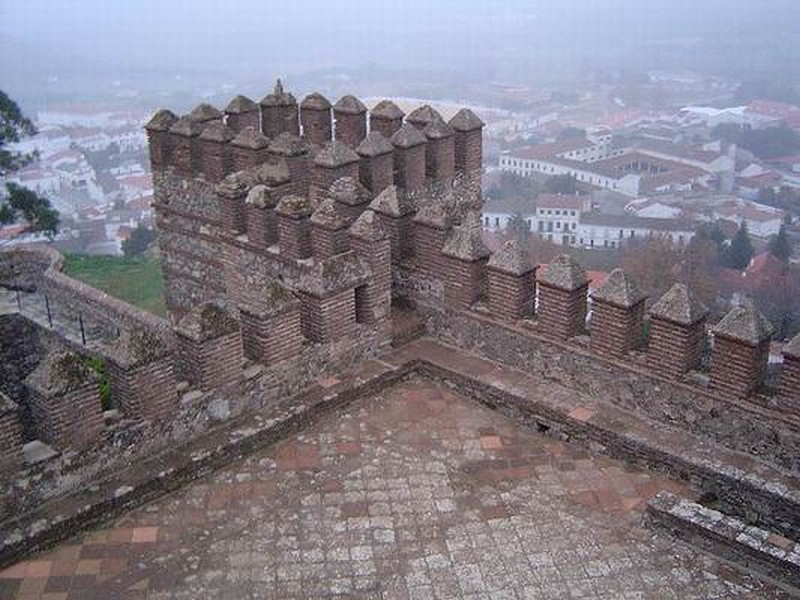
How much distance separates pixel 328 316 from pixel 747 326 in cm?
340

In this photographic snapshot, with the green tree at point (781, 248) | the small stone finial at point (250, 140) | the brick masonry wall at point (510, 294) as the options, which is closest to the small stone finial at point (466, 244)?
the brick masonry wall at point (510, 294)

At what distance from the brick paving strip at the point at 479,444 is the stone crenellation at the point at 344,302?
17 cm

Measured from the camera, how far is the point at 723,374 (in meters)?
6.63

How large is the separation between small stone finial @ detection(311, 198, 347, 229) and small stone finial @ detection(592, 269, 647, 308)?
98.0 inches

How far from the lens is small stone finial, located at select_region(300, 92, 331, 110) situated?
10867 mm

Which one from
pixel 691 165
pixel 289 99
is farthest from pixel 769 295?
pixel 691 165

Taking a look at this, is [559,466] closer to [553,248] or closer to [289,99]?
[289,99]

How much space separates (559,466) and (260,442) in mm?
2359

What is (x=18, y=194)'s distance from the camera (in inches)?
977

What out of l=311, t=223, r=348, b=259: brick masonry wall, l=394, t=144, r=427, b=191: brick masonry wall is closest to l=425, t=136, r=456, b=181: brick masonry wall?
l=394, t=144, r=427, b=191: brick masonry wall

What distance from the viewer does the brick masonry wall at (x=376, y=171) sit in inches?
360

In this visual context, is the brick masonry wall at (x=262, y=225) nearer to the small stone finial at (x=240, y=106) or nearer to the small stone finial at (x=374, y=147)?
the small stone finial at (x=374, y=147)

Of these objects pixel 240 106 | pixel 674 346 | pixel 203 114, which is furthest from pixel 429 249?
pixel 240 106

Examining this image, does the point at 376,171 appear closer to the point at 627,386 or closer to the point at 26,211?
the point at 627,386
